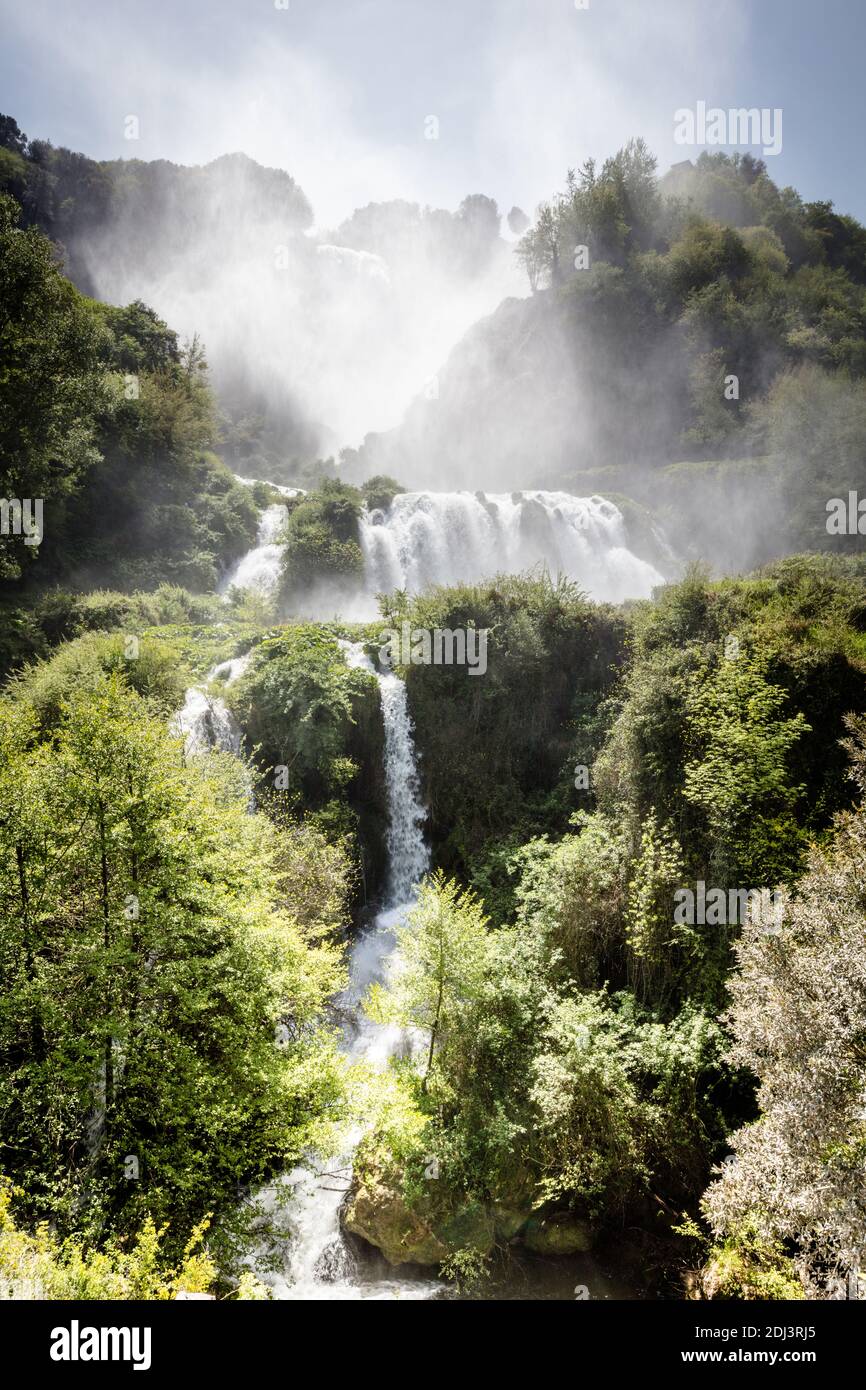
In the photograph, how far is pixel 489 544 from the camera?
34.2 m

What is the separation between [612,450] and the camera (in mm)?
49969

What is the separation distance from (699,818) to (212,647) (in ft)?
53.2

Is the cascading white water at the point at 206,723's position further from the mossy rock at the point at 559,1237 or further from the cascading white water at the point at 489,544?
the cascading white water at the point at 489,544

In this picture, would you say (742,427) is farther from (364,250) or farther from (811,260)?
(364,250)

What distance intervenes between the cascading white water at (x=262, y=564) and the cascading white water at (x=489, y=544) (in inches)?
202

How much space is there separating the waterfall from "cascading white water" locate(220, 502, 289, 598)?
1355 cm

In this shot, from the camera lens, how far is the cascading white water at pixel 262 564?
3195 centimetres

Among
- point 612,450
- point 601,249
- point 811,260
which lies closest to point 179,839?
point 612,450

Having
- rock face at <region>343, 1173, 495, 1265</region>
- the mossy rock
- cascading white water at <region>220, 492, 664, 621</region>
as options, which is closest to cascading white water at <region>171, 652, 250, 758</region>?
rock face at <region>343, 1173, 495, 1265</region>

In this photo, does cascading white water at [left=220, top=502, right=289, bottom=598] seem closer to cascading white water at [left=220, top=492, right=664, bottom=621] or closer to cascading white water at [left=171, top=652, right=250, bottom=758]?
cascading white water at [left=220, top=492, right=664, bottom=621]

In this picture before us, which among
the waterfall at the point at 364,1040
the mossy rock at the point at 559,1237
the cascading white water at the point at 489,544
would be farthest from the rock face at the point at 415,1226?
the cascading white water at the point at 489,544

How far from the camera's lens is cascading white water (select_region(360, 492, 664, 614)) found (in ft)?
109


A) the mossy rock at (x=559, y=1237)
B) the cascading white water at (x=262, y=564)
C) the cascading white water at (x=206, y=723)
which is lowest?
the mossy rock at (x=559, y=1237)

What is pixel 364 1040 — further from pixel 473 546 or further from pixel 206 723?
pixel 473 546
